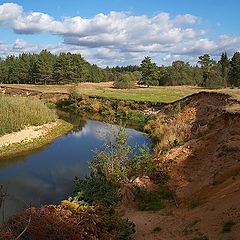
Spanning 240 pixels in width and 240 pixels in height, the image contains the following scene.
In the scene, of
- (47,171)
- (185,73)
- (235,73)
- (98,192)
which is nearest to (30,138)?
(47,171)

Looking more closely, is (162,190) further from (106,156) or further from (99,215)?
(99,215)

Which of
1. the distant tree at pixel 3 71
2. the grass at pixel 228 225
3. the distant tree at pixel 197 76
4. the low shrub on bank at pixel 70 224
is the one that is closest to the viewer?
the low shrub on bank at pixel 70 224

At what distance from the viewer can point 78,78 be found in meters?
112

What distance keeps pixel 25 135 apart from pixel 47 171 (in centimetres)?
1287

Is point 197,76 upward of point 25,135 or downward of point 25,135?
upward

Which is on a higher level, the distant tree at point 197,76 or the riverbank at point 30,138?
the distant tree at point 197,76

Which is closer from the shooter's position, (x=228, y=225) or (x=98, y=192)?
(x=228, y=225)

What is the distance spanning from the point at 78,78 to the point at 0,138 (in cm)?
7378

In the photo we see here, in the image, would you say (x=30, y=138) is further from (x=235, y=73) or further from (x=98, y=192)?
(x=235, y=73)

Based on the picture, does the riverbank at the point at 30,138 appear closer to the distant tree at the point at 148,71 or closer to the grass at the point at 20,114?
the grass at the point at 20,114

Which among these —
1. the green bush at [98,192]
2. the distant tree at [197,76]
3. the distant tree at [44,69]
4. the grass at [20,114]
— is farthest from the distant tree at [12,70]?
the green bush at [98,192]

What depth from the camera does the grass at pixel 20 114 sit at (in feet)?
139

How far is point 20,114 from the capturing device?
149 feet

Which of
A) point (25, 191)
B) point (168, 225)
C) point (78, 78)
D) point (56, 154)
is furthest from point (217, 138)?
point (78, 78)
